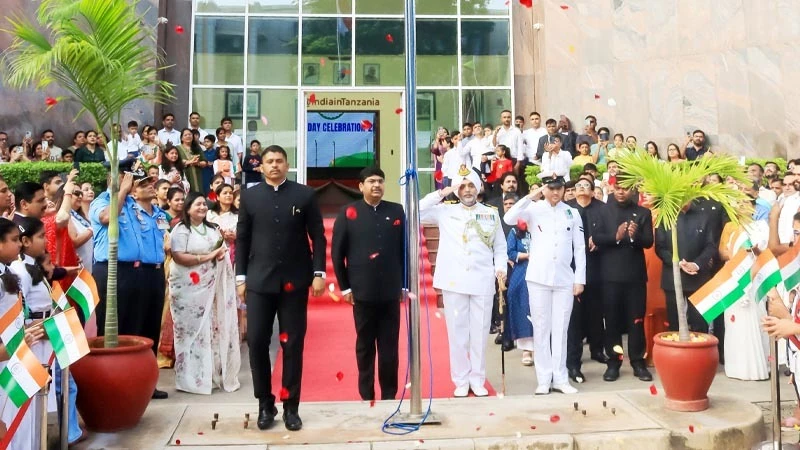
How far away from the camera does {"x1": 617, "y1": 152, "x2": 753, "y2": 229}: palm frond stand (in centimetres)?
587

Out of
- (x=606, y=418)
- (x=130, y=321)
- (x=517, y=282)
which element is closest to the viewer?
(x=606, y=418)

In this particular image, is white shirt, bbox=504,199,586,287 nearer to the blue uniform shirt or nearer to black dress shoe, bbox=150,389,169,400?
the blue uniform shirt

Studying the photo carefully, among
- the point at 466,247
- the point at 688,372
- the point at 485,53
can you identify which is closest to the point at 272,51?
the point at 485,53

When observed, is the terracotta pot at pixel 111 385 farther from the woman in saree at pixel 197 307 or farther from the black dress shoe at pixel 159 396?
the woman in saree at pixel 197 307

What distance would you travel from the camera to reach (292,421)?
16.5ft

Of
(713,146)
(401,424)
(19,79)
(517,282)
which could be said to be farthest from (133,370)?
(713,146)

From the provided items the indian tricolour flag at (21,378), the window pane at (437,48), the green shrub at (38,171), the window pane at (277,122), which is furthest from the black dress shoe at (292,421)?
the window pane at (437,48)

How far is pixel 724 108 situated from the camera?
14.4m

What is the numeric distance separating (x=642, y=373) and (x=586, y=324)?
0.89 metres

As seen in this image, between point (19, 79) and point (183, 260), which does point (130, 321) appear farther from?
point (19, 79)

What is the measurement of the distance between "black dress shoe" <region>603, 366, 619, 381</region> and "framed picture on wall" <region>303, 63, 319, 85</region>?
11.4 m

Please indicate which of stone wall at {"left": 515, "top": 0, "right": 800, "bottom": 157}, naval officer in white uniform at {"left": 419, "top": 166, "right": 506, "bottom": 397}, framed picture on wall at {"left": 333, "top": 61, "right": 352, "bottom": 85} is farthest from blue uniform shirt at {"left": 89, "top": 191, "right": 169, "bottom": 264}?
stone wall at {"left": 515, "top": 0, "right": 800, "bottom": 157}

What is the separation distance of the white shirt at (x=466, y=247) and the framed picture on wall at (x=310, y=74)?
34.8ft

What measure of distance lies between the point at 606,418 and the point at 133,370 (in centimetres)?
336
